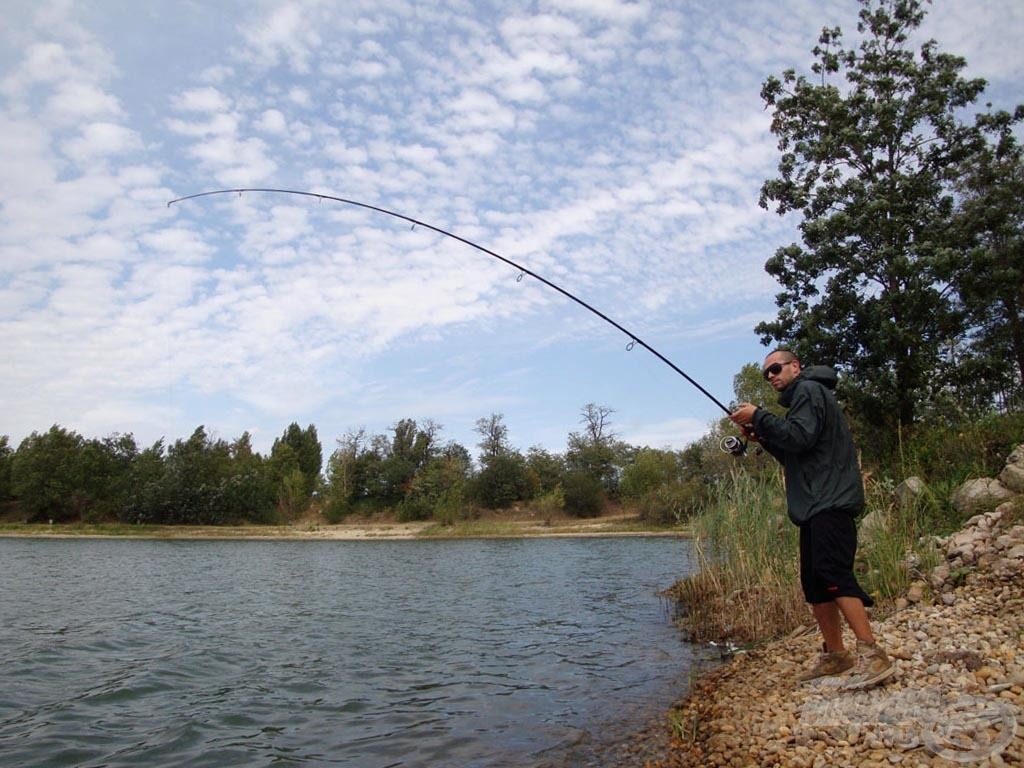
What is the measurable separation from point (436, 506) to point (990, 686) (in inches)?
2311

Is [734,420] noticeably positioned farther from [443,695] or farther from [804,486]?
[443,695]

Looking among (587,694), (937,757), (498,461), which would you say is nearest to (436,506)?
(498,461)

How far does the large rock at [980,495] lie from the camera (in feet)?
27.3

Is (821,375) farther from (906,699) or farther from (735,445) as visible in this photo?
(906,699)

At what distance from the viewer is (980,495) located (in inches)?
339

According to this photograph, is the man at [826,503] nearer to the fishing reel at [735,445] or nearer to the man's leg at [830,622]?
the man's leg at [830,622]

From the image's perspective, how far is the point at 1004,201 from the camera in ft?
49.8

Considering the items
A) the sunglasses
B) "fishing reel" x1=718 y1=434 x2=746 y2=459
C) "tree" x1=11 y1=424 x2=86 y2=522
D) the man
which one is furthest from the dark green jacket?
"tree" x1=11 y1=424 x2=86 y2=522

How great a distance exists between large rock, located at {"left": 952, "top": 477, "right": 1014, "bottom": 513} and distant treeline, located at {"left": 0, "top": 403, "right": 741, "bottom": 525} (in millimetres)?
48086

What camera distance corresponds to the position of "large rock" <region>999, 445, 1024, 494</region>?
26.4 feet

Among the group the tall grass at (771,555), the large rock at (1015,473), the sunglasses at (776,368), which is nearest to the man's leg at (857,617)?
the sunglasses at (776,368)

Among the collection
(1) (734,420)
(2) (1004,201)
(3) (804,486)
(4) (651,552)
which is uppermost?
(2) (1004,201)

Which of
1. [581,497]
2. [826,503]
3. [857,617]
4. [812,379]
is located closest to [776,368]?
[812,379]

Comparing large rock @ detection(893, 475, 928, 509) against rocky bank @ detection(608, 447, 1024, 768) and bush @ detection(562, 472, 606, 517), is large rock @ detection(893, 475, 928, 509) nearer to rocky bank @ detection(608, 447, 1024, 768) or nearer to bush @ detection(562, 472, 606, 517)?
rocky bank @ detection(608, 447, 1024, 768)
